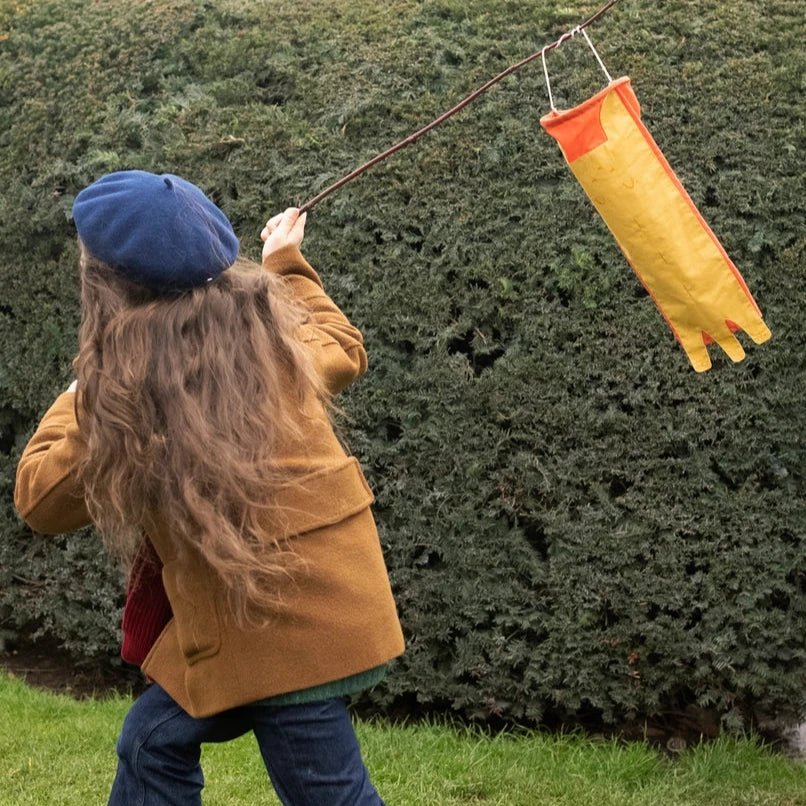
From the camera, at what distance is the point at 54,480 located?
2.42 metres

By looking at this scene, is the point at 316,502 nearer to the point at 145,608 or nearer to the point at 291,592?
the point at 291,592

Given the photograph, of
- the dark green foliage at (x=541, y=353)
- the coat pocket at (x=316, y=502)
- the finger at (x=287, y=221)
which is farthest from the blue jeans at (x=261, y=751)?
the dark green foliage at (x=541, y=353)

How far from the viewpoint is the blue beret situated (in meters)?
2.30

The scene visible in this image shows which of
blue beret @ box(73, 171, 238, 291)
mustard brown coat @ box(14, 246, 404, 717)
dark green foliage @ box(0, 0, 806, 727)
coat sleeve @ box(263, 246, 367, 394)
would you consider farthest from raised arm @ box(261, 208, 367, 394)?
dark green foliage @ box(0, 0, 806, 727)

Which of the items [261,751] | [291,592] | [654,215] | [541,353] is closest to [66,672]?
[541,353]

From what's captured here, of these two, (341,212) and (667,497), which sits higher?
(341,212)

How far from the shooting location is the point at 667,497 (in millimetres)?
3779

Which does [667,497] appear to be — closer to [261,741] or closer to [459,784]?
[459,784]

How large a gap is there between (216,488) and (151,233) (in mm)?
480

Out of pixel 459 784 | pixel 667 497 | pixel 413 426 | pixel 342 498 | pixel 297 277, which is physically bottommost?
pixel 459 784

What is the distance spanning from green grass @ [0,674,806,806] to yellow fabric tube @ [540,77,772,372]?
1.40 metres

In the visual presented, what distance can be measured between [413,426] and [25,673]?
1982 mm

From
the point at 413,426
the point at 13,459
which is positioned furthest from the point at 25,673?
the point at 413,426

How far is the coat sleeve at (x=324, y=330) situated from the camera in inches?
102
